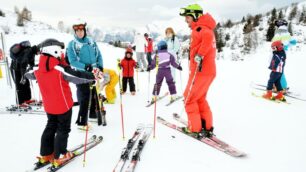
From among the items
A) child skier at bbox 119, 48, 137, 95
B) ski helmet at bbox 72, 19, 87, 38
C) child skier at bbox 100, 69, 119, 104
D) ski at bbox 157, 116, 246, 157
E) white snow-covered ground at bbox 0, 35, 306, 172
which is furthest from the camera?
child skier at bbox 119, 48, 137, 95

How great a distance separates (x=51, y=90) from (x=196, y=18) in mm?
2759

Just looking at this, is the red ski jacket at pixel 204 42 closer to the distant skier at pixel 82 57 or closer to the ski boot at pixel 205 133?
the ski boot at pixel 205 133

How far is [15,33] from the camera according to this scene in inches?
898

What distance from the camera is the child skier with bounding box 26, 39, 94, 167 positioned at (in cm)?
359

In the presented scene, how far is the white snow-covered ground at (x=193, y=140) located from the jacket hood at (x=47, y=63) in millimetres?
1538

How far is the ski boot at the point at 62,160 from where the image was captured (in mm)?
3820

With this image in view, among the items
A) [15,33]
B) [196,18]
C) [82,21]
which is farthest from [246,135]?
[15,33]

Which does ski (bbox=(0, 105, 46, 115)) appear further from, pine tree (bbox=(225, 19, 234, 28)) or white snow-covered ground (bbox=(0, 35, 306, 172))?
pine tree (bbox=(225, 19, 234, 28))

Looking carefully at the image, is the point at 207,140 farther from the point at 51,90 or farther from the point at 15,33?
the point at 15,33

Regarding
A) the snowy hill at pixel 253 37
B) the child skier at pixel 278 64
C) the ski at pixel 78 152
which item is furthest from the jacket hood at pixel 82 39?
the snowy hill at pixel 253 37

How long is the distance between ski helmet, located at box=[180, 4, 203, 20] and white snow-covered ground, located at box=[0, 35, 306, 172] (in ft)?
7.55

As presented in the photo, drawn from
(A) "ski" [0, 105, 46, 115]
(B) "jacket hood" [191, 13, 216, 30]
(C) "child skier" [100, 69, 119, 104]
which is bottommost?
(A) "ski" [0, 105, 46, 115]

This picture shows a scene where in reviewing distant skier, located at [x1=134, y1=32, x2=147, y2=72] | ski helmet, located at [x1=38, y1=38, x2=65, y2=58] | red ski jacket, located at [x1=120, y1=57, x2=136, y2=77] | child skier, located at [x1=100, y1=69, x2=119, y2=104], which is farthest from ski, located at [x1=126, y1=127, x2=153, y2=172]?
distant skier, located at [x1=134, y1=32, x2=147, y2=72]

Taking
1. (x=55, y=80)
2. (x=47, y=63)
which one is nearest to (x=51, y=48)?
(x=47, y=63)
